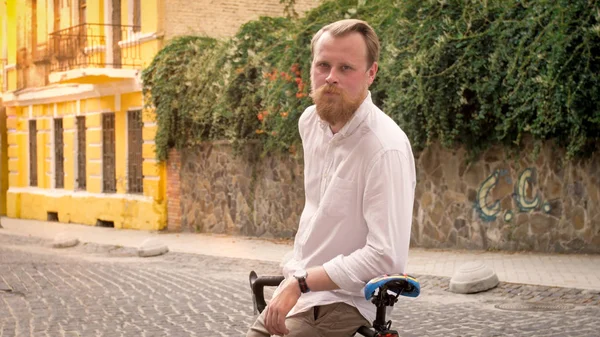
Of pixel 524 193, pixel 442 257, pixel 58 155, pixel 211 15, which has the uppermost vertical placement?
pixel 211 15

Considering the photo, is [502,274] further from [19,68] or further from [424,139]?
[19,68]

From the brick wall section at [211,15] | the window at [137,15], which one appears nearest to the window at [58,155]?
the window at [137,15]

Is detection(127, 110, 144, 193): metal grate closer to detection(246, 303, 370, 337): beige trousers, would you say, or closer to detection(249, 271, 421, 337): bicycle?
detection(246, 303, 370, 337): beige trousers

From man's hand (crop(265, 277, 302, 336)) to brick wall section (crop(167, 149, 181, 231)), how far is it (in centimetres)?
1923

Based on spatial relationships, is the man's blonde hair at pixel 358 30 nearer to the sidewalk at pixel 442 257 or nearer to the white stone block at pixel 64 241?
the sidewalk at pixel 442 257

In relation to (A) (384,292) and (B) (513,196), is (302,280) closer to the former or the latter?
(A) (384,292)

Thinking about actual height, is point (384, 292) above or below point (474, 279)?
above

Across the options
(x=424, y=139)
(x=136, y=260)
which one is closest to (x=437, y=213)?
(x=424, y=139)

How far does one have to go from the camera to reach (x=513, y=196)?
46.7ft

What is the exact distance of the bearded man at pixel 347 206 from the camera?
270 centimetres

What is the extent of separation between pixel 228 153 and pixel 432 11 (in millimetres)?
6780

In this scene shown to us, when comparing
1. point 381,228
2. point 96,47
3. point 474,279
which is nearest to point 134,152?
point 96,47

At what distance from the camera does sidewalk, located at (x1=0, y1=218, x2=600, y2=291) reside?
11328mm

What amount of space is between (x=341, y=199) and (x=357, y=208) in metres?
0.05
